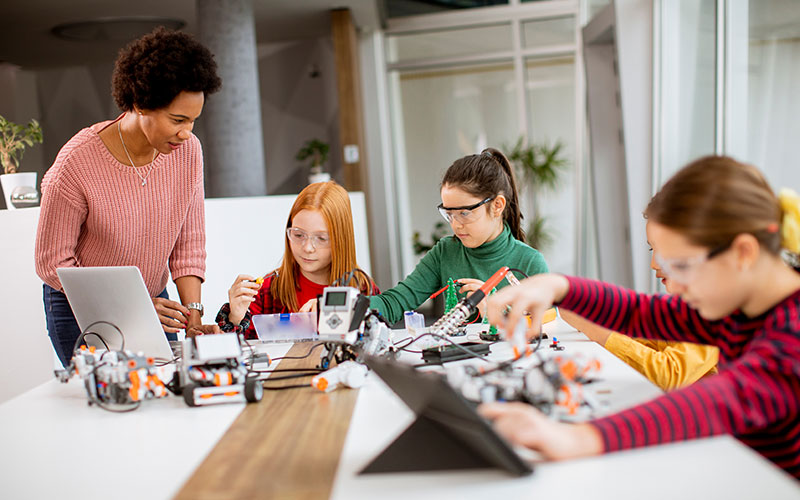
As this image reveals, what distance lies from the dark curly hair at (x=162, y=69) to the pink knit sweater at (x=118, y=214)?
252mm

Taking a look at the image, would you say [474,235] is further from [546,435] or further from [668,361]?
[546,435]

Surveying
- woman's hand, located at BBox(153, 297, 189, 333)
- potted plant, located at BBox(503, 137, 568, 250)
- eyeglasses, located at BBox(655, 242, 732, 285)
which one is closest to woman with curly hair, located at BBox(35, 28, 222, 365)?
woman's hand, located at BBox(153, 297, 189, 333)

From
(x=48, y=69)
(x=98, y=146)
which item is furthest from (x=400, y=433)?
(x=48, y=69)

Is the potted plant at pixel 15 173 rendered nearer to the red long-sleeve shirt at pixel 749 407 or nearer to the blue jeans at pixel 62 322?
the blue jeans at pixel 62 322

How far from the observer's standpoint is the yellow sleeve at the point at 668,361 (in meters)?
1.63

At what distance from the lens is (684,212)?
3.49 ft

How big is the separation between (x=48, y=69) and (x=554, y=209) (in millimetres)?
5919

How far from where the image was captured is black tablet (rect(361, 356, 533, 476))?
2.83ft

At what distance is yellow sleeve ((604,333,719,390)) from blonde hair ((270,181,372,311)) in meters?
0.82

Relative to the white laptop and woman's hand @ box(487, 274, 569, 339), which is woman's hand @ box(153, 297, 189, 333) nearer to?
the white laptop

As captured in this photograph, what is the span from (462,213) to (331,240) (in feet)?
1.57

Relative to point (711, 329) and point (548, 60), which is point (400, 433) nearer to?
point (711, 329)

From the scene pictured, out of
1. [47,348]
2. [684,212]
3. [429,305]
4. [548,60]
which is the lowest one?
[429,305]

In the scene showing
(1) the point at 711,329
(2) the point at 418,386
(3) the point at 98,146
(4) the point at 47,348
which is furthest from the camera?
(4) the point at 47,348
